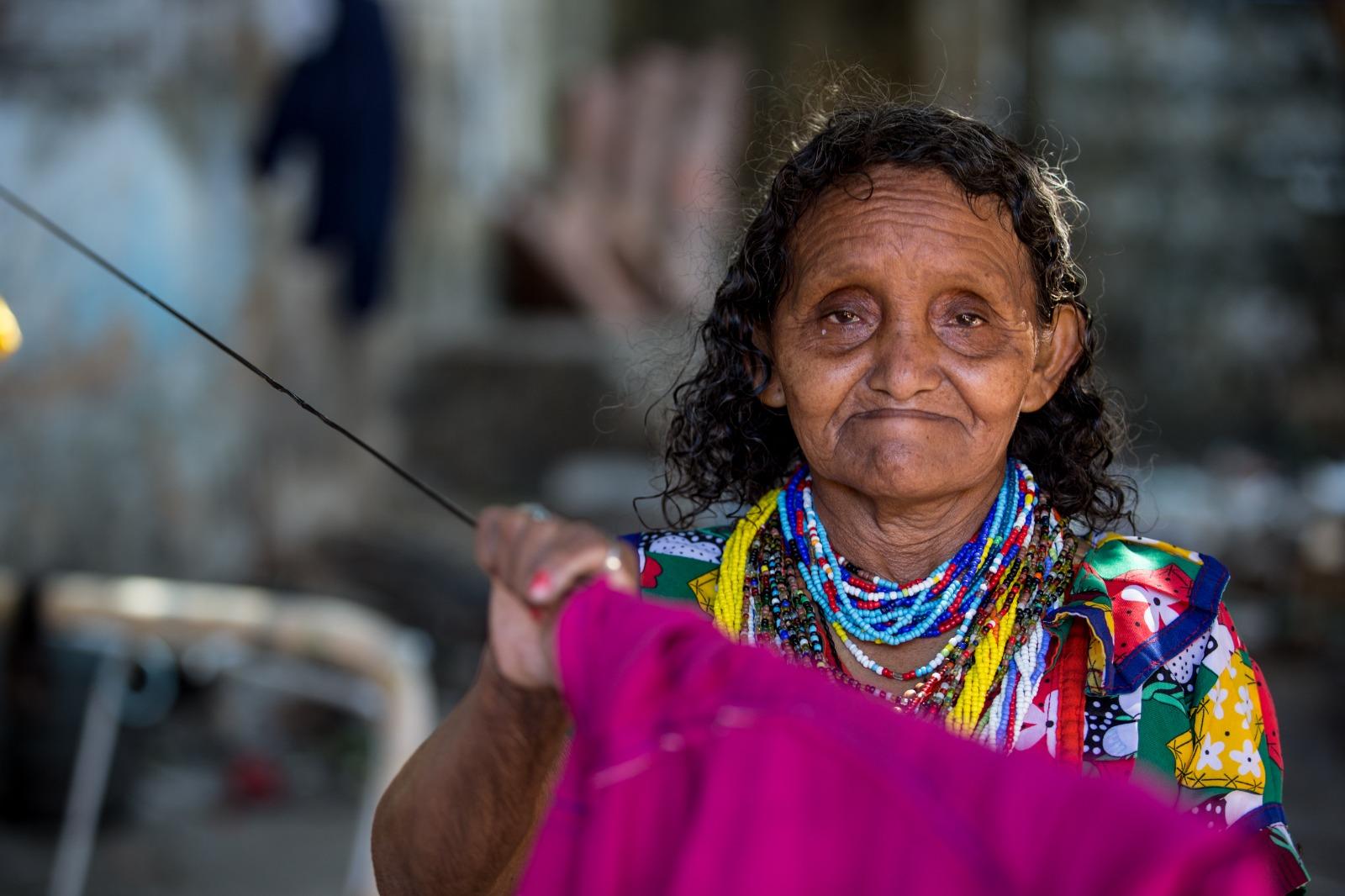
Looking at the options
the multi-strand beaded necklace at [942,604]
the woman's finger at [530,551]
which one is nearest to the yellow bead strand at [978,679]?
the multi-strand beaded necklace at [942,604]

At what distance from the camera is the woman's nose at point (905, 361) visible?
1649mm

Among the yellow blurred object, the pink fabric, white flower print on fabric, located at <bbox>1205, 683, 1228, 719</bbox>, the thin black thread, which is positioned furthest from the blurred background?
the pink fabric

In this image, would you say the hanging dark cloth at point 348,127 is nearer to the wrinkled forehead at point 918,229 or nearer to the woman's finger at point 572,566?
the wrinkled forehead at point 918,229

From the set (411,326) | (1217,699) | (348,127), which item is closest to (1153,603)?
(1217,699)

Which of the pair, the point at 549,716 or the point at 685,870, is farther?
the point at 549,716

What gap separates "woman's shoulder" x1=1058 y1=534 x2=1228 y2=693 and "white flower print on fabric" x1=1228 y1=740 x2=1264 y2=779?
0.39 feet

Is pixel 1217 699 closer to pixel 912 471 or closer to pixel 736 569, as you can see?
pixel 912 471

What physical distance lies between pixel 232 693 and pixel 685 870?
544 centimetres

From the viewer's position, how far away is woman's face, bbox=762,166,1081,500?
167 centimetres

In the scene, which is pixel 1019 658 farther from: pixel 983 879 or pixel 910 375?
pixel 983 879

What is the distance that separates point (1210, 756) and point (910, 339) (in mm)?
582

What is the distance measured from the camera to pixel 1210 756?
1.58 meters

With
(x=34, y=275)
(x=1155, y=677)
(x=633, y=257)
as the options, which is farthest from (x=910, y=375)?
(x=633, y=257)

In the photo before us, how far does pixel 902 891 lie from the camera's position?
3.32ft
